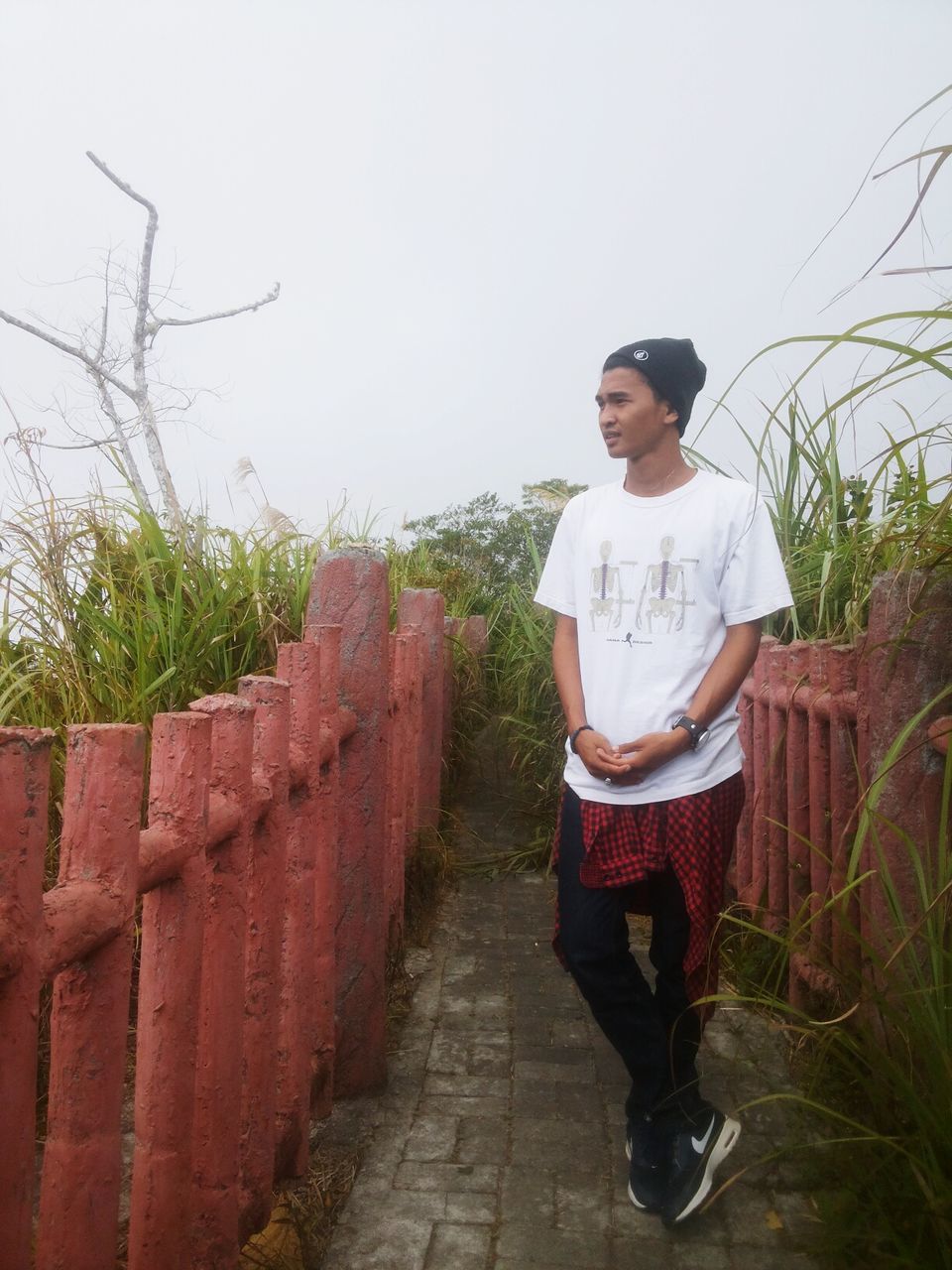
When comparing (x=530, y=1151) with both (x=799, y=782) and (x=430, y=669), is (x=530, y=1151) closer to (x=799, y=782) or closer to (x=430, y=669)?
(x=799, y=782)

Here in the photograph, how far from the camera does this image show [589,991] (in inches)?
101

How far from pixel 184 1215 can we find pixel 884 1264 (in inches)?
47.9

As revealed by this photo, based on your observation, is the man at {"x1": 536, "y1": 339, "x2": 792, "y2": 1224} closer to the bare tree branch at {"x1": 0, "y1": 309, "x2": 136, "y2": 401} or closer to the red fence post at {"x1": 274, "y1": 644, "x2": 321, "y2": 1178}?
the red fence post at {"x1": 274, "y1": 644, "x2": 321, "y2": 1178}

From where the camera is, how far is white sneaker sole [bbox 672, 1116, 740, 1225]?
2449mm

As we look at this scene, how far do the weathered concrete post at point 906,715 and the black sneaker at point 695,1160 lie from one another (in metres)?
0.57

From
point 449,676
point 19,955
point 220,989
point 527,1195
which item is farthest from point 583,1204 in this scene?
point 449,676

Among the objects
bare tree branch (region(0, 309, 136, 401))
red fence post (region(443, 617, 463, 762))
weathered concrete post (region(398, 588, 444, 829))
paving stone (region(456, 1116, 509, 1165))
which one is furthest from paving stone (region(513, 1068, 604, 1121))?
bare tree branch (region(0, 309, 136, 401))

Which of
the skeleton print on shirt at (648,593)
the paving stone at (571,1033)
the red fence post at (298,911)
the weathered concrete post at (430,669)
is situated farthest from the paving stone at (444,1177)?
the weathered concrete post at (430,669)

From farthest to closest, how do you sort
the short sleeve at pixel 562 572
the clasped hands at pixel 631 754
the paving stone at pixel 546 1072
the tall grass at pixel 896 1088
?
the paving stone at pixel 546 1072 → the short sleeve at pixel 562 572 → the clasped hands at pixel 631 754 → the tall grass at pixel 896 1088

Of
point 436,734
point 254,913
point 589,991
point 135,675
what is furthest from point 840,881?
point 436,734

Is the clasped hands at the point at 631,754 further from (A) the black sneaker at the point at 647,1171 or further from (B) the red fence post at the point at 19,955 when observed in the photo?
(B) the red fence post at the point at 19,955

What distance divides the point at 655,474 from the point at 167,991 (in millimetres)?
1606

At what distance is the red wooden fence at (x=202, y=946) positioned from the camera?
120 cm

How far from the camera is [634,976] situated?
2.60 meters
